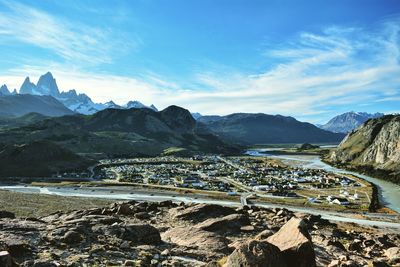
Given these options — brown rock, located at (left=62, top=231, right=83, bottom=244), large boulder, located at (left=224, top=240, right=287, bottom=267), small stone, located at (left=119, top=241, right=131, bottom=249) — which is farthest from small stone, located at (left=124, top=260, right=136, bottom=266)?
large boulder, located at (left=224, top=240, right=287, bottom=267)

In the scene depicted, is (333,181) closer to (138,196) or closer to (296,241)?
(138,196)

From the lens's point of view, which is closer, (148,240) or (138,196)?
(148,240)

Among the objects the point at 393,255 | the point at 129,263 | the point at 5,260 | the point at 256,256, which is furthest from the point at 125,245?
the point at 393,255

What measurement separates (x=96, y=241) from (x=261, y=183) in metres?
135

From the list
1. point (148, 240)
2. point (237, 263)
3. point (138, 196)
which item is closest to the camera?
point (237, 263)

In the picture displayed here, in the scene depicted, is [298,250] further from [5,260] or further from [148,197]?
[148,197]

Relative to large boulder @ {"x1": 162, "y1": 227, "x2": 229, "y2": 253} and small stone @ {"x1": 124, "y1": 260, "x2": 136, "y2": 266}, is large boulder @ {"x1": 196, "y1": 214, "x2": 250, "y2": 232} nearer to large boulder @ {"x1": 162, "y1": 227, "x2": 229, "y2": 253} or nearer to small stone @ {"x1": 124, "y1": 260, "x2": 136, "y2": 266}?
large boulder @ {"x1": 162, "y1": 227, "x2": 229, "y2": 253}

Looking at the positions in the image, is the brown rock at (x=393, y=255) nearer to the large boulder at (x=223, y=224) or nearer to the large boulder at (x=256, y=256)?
the large boulder at (x=223, y=224)

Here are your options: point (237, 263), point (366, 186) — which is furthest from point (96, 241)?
point (366, 186)

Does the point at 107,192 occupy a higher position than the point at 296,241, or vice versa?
the point at 296,241

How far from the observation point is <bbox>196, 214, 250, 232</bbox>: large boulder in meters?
32.2

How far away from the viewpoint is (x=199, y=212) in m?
41.7

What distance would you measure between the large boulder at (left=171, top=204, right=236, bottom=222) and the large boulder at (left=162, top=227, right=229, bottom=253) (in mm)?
9331

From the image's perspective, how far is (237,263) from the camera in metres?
16.0
